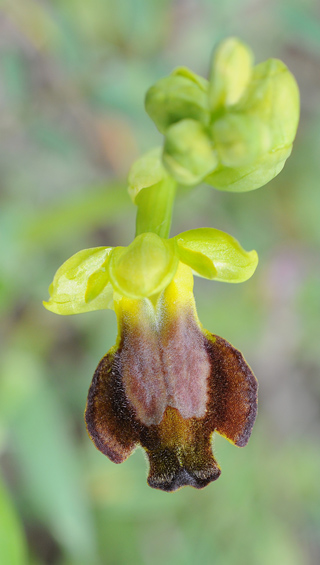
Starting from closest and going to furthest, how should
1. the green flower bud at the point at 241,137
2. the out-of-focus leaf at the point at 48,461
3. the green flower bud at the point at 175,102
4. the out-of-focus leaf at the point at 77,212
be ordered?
1. the green flower bud at the point at 241,137
2. the green flower bud at the point at 175,102
3. the out-of-focus leaf at the point at 77,212
4. the out-of-focus leaf at the point at 48,461

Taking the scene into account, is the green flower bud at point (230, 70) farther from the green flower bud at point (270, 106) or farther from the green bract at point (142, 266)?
the green bract at point (142, 266)

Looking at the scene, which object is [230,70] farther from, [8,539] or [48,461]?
[48,461]

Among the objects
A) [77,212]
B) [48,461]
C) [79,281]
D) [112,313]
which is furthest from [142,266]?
[112,313]

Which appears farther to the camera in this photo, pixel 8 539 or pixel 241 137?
pixel 8 539

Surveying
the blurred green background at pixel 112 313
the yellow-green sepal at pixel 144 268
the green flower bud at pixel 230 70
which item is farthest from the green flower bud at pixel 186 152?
the blurred green background at pixel 112 313

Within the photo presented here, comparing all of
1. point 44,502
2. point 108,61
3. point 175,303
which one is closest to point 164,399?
point 175,303
